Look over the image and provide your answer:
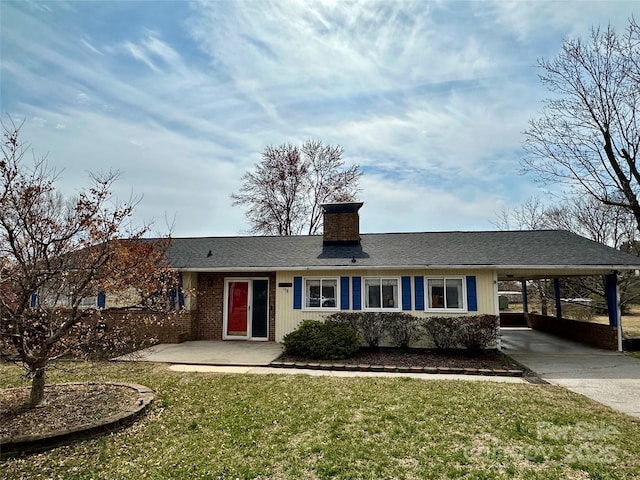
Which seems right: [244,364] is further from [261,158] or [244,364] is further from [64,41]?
[261,158]

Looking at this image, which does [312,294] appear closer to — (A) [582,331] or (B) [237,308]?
(B) [237,308]

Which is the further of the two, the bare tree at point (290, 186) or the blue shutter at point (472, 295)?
the bare tree at point (290, 186)

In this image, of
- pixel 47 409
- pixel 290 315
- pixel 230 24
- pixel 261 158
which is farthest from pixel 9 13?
pixel 261 158

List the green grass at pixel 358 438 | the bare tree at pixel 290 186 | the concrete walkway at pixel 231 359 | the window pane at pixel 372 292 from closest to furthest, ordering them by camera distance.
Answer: the green grass at pixel 358 438
the concrete walkway at pixel 231 359
the window pane at pixel 372 292
the bare tree at pixel 290 186

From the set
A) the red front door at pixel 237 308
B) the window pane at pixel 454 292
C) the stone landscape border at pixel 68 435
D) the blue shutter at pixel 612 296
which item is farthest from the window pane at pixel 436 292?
the stone landscape border at pixel 68 435

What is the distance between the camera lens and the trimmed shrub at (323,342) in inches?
380

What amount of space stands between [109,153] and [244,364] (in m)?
5.92

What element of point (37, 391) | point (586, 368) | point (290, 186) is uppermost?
point (290, 186)

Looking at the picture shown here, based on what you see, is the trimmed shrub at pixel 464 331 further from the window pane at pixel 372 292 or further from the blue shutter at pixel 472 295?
the window pane at pixel 372 292

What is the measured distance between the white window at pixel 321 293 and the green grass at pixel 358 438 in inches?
200

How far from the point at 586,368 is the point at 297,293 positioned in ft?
25.9

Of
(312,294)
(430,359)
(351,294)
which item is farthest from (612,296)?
(312,294)

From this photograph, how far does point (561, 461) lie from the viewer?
4062mm

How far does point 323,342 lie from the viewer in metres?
9.77
